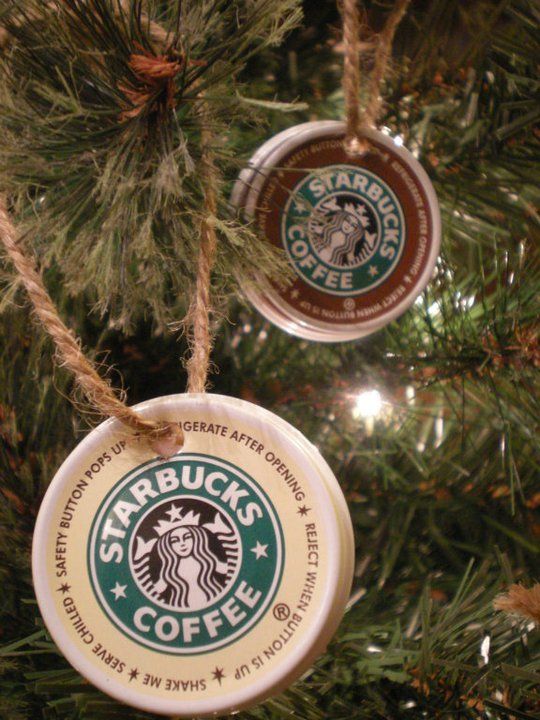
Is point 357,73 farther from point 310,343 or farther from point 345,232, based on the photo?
point 310,343

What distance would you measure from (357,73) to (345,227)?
0.37 feet

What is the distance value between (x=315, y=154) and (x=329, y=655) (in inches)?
15.4

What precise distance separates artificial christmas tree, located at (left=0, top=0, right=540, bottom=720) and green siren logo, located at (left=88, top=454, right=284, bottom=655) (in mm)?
93

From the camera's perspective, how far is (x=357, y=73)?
59cm

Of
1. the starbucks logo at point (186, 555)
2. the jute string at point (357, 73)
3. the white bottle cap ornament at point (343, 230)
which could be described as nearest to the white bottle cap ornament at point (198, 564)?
the starbucks logo at point (186, 555)

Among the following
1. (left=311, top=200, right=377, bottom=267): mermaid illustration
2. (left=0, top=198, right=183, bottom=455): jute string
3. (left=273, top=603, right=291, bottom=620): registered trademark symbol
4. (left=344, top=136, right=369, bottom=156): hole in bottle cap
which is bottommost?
(left=273, top=603, right=291, bottom=620): registered trademark symbol

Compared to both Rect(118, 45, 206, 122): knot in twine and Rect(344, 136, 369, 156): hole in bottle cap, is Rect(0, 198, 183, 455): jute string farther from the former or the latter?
Rect(344, 136, 369, 156): hole in bottle cap

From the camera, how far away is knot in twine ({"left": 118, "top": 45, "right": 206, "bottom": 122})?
1.57 feet

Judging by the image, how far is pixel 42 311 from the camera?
48 cm

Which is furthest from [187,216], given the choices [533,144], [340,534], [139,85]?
[533,144]

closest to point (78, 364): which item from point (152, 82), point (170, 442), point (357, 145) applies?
point (170, 442)

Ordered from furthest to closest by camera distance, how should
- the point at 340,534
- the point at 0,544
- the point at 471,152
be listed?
the point at 471,152 → the point at 0,544 → the point at 340,534

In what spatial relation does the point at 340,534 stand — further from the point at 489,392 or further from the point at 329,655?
the point at 489,392

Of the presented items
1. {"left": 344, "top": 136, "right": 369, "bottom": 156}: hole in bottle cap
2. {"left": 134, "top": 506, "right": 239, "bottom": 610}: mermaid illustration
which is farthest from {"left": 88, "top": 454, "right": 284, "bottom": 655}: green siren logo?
{"left": 344, "top": 136, "right": 369, "bottom": 156}: hole in bottle cap
